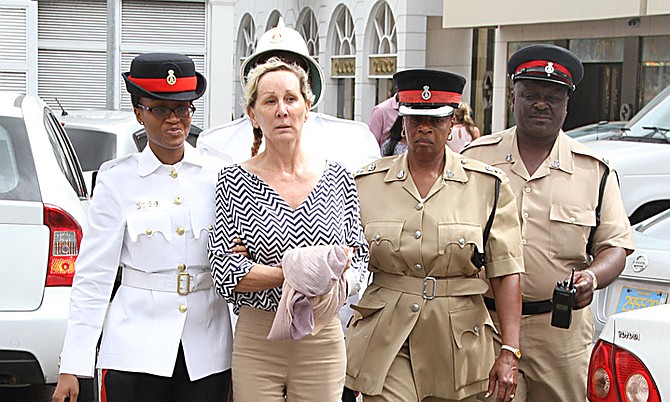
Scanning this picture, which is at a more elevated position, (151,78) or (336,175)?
(151,78)

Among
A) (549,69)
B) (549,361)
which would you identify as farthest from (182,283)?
(549,69)

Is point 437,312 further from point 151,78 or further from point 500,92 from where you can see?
point 500,92

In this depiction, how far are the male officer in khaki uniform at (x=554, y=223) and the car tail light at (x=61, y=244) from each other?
2.33 meters

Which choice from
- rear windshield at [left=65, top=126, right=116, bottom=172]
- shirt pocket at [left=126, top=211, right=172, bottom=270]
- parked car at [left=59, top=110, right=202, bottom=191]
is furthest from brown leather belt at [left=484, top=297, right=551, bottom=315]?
rear windshield at [left=65, top=126, right=116, bottom=172]

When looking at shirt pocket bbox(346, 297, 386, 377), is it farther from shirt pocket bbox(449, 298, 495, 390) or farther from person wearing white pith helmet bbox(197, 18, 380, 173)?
person wearing white pith helmet bbox(197, 18, 380, 173)

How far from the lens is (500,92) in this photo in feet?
85.7

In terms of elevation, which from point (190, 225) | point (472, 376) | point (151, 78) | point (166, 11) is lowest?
point (472, 376)

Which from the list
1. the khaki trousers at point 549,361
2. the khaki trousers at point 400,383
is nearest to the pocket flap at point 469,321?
the khaki trousers at point 400,383

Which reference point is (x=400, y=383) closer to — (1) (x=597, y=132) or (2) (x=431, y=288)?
(2) (x=431, y=288)

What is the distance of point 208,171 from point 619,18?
1863 cm

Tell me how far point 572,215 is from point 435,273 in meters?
0.81

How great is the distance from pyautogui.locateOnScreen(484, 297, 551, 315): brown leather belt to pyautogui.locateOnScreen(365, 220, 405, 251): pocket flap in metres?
0.65

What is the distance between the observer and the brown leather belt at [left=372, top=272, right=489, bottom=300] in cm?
458

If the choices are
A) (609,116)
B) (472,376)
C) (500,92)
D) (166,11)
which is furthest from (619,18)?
(472,376)
